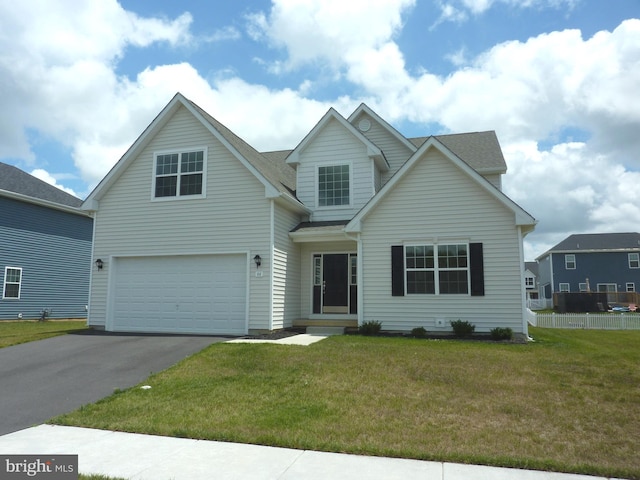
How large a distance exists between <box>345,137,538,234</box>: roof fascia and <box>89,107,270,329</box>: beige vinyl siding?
3.00m

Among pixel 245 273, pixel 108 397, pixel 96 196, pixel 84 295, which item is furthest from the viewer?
pixel 84 295

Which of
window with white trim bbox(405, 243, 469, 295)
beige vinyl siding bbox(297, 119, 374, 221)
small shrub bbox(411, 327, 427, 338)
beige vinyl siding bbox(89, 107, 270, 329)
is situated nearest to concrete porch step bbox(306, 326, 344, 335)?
beige vinyl siding bbox(89, 107, 270, 329)

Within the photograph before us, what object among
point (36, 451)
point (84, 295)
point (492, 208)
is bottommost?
point (36, 451)

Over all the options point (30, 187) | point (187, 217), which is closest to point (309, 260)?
point (187, 217)

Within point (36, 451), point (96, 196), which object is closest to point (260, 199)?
point (96, 196)

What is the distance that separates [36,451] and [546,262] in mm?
52791

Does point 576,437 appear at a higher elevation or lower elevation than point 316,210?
lower

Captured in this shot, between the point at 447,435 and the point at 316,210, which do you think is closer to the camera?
the point at 447,435

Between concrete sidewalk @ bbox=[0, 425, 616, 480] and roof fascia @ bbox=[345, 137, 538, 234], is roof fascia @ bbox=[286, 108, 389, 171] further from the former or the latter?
concrete sidewalk @ bbox=[0, 425, 616, 480]

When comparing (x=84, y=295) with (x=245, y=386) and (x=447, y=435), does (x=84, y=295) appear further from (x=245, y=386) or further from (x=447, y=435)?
(x=447, y=435)

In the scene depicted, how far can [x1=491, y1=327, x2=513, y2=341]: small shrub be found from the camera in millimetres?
12711

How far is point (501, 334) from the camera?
1270 cm

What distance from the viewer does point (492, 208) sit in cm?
1353

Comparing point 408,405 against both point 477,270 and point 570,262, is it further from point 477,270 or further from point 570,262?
point 570,262
